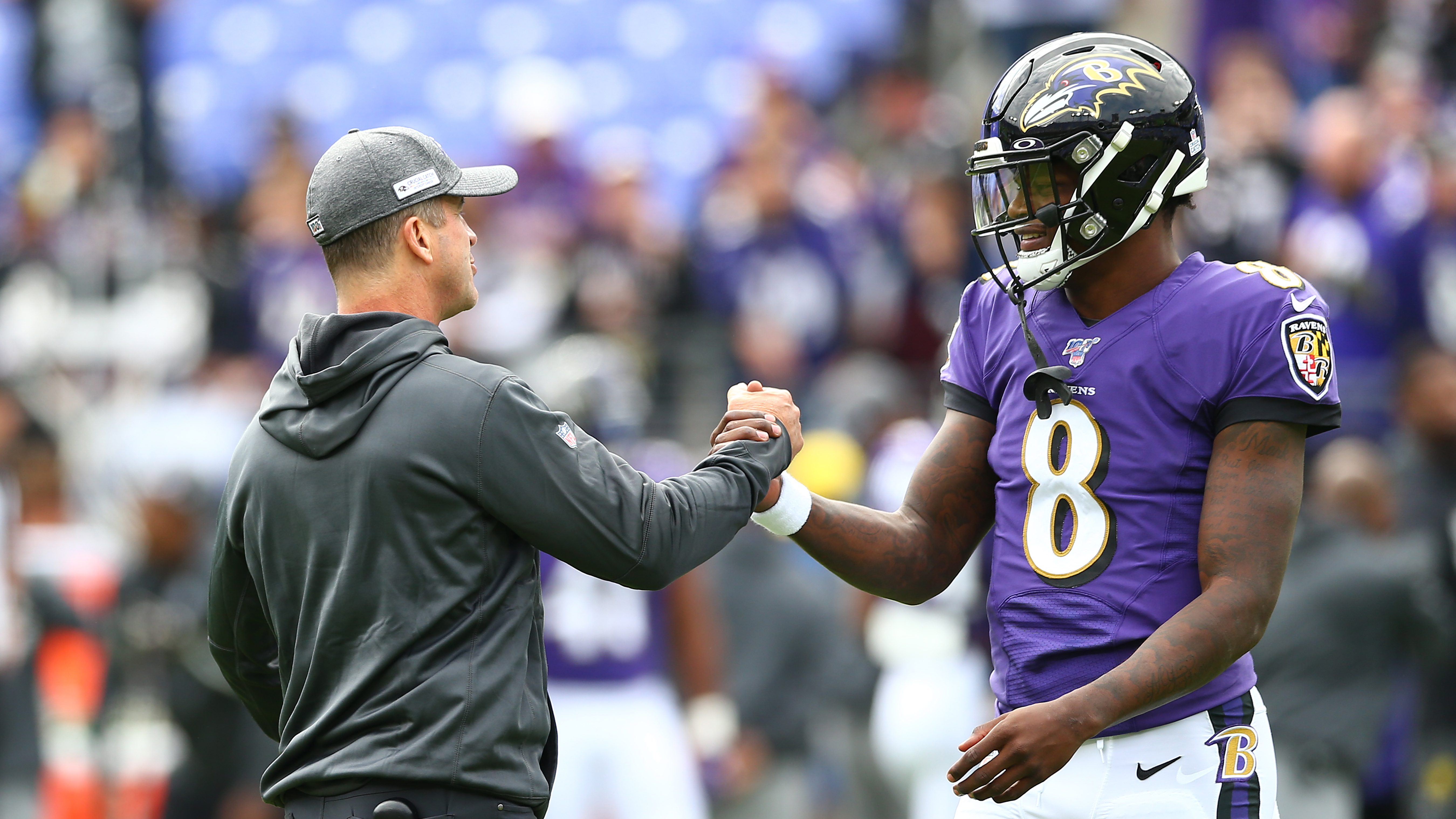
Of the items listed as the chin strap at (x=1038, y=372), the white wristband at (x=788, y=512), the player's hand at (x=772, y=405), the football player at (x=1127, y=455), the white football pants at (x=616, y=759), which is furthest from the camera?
the white football pants at (x=616, y=759)

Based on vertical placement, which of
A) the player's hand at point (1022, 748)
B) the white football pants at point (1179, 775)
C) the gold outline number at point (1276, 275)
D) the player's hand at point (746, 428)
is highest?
the gold outline number at point (1276, 275)

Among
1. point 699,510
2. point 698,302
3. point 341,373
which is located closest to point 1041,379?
point 699,510

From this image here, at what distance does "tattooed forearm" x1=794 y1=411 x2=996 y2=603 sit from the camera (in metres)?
3.52

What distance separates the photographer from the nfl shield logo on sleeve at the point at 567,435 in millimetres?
3234

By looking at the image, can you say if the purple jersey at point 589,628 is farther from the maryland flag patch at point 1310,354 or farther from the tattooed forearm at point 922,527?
the maryland flag patch at point 1310,354

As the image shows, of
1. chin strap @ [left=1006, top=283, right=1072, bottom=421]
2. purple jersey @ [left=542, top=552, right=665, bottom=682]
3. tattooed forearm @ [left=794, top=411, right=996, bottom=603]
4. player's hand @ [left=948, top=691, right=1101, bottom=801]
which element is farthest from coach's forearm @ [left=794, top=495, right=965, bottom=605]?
purple jersey @ [left=542, top=552, right=665, bottom=682]

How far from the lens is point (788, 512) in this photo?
11.5ft

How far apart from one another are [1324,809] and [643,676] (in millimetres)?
2855

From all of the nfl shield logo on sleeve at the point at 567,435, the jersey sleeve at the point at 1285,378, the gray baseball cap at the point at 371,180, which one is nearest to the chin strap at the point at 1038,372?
the jersey sleeve at the point at 1285,378

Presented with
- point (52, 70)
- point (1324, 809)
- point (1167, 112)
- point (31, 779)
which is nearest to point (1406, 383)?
point (1324, 809)

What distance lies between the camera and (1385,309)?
25.0 feet

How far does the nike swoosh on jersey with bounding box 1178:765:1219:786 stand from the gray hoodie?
3.42ft

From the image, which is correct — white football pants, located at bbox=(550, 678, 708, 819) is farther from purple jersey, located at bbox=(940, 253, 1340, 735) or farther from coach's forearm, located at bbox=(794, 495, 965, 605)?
purple jersey, located at bbox=(940, 253, 1340, 735)

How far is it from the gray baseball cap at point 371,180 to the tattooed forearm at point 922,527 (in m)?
1.04
